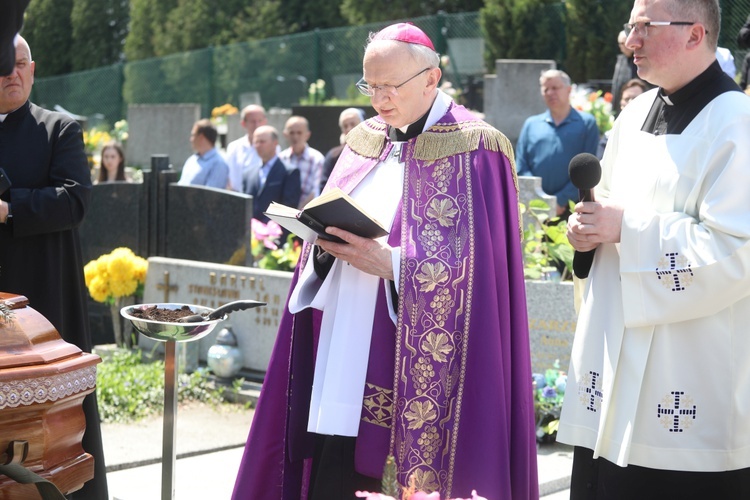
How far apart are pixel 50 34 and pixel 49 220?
1921 inches

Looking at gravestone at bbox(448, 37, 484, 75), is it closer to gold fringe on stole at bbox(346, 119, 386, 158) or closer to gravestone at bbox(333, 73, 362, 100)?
gravestone at bbox(333, 73, 362, 100)

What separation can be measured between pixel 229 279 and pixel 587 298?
16.2 feet

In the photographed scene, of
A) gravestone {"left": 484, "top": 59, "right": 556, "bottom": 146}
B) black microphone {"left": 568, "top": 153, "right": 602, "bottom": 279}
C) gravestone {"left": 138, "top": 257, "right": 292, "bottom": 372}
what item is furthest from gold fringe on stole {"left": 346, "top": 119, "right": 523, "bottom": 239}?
gravestone {"left": 484, "top": 59, "right": 556, "bottom": 146}

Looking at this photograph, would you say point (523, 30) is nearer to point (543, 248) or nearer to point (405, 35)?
point (543, 248)

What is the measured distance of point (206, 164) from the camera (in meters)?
11.2

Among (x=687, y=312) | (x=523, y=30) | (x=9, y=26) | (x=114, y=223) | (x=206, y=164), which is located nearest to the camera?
(x=9, y=26)

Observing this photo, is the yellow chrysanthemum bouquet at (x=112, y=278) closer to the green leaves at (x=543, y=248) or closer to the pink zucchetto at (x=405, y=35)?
the green leaves at (x=543, y=248)

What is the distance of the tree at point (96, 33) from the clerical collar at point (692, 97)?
47.3 m

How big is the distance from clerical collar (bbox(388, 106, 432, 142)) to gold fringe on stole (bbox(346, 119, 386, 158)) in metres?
0.04

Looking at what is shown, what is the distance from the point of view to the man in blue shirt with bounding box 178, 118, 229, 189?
1116 cm

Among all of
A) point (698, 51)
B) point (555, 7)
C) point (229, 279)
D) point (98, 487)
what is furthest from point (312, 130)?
point (698, 51)

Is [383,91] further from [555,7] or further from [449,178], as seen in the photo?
[555,7]

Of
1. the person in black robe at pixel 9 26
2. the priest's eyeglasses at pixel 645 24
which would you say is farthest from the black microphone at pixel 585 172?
the person in black robe at pixel 9 26

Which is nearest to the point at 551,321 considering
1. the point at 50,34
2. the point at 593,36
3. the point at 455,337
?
the point at 455,337
